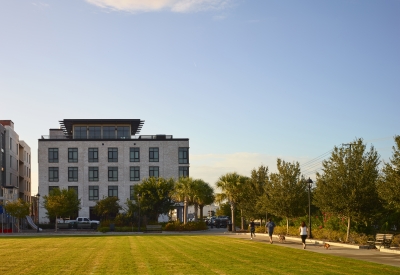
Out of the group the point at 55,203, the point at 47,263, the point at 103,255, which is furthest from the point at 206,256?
the point at 55,203

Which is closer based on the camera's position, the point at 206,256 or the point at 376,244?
the point at 206,256

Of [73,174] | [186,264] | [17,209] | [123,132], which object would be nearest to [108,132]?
[123,132]

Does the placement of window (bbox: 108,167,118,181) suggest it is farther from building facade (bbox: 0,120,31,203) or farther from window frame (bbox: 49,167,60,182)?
building facade (bbox: 0,120,31,203)

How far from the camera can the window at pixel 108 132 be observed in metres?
104

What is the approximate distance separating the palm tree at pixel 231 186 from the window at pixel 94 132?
117 ft

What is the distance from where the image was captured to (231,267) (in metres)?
23.7

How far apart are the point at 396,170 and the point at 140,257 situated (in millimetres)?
14143

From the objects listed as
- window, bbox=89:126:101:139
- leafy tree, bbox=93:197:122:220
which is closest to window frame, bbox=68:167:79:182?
window, bbox=89:126:101:139

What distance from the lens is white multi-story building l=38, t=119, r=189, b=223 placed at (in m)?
99.4

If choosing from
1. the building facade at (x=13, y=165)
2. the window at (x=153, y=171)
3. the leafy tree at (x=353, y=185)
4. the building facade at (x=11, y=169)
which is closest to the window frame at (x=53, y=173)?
the building facade at (x=11, y=169)

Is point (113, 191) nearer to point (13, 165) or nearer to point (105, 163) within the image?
point (105, 163)

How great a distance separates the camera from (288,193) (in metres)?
54.4

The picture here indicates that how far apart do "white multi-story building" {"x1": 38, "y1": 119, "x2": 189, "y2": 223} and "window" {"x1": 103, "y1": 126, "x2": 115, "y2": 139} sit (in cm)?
114

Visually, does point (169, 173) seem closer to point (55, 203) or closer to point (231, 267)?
point (55, 203)
